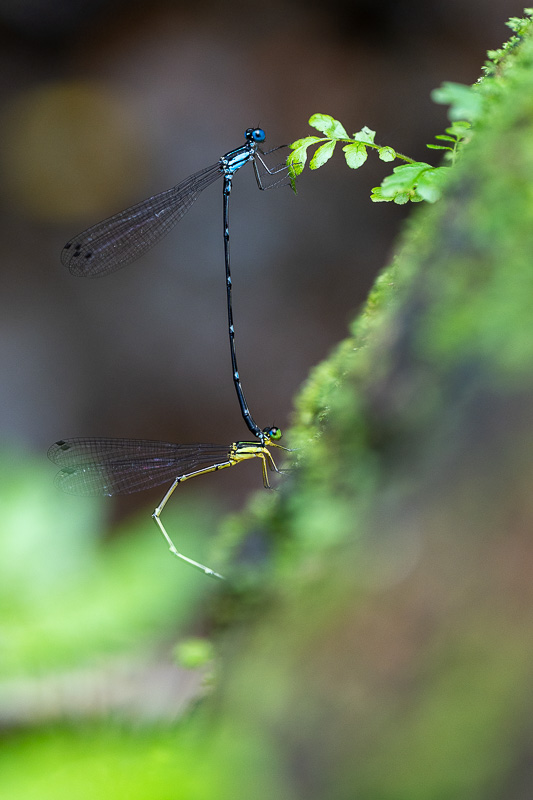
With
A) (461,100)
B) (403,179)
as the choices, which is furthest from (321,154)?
(461,100)

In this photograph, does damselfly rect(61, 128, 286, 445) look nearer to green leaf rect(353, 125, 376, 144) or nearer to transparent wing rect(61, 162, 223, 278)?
transparent wing rect(61, 162, 223, 278)

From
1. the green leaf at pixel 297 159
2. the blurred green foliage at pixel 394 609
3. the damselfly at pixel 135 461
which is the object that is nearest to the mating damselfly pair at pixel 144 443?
the damselfly at pixel 135 461

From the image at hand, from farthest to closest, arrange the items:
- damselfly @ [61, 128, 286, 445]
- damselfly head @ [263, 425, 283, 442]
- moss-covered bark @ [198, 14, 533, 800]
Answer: damselfly @ [61, 128, 286, 445], damselfly head @ [263, 425, 283, 442], moss-covered bark @ [198, 14, 533, 800]

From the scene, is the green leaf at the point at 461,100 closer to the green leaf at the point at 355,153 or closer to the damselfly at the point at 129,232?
the green leaf at the point at 355,153

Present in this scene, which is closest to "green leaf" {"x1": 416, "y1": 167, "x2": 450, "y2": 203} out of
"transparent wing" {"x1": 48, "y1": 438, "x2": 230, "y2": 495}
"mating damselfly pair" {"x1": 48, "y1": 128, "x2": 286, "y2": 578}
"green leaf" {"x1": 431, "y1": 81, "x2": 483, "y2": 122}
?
"green leaf" {"x1": 431, "y1": 81, "x2": 483, "y2": 122}

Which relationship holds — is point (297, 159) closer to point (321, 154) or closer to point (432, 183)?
point (321, 154)
